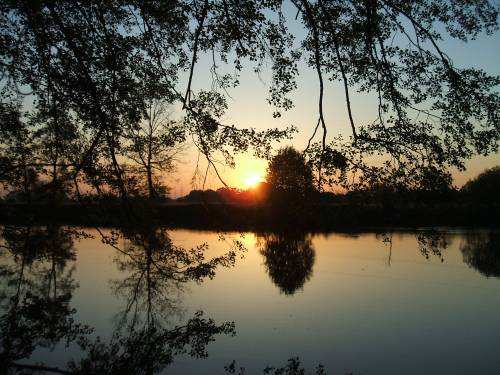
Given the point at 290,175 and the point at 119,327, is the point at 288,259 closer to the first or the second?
the point at 119,327

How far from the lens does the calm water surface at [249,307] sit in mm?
9555

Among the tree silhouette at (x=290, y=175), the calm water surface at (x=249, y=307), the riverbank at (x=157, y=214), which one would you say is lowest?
the calm water surface at (x=249, y=307)

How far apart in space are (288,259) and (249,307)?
33.5ft

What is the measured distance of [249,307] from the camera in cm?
1518

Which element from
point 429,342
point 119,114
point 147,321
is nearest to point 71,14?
point 119,114

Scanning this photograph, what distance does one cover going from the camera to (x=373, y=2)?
676cm

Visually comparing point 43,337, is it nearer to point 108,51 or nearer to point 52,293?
point 52,293

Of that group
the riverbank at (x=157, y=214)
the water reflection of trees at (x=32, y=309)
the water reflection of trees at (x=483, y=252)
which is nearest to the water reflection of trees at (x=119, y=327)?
the water reflection of trees at (x=32, y=309)

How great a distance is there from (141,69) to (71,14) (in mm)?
1511

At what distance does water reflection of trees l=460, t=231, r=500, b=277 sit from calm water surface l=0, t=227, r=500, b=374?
18cm

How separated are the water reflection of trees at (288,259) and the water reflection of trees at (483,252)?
8.28 meters

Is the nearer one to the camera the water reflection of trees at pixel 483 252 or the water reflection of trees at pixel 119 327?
the water reflection of trees at pixel 119 327

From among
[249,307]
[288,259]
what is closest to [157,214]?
[249,307]

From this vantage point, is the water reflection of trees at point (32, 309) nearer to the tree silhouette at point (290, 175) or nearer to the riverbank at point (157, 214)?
the riverbank at point (157, 214)
